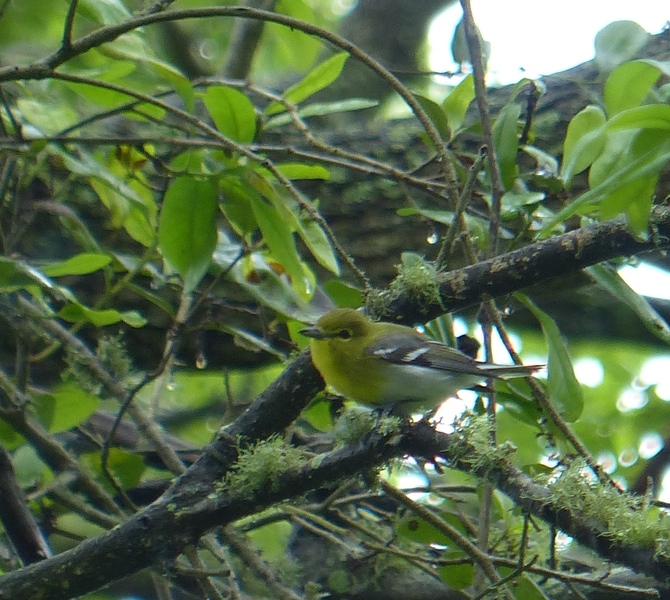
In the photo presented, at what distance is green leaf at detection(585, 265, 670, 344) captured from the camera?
170cm

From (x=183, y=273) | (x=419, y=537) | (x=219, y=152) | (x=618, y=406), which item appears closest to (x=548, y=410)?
(x=419, y=537)

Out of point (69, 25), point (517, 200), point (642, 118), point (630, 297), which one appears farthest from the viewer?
point (517, 200)

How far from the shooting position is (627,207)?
1316 mm

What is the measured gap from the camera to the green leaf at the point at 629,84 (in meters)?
1.49

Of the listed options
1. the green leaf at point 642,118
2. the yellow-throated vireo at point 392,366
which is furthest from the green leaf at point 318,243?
the green leaf at point 642,118

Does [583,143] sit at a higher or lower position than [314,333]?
higher

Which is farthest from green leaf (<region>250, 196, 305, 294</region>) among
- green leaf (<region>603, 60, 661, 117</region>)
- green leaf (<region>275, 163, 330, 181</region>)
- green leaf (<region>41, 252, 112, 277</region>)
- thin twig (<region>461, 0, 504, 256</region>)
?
green leaf (<region>603, 60, 661, 117</region>)

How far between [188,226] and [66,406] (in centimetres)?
65

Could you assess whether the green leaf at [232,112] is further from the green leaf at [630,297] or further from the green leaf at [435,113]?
the green leaf at [630,297]

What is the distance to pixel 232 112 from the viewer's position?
2.09 metres

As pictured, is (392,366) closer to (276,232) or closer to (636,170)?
(276,232)

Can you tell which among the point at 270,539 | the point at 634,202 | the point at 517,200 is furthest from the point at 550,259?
the point at 270,539

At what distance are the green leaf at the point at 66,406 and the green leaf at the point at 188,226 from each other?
1.72 feet

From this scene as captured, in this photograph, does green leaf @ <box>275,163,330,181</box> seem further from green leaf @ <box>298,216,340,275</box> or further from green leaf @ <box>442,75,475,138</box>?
green leaf @ <box>442,75,475,138</box>
